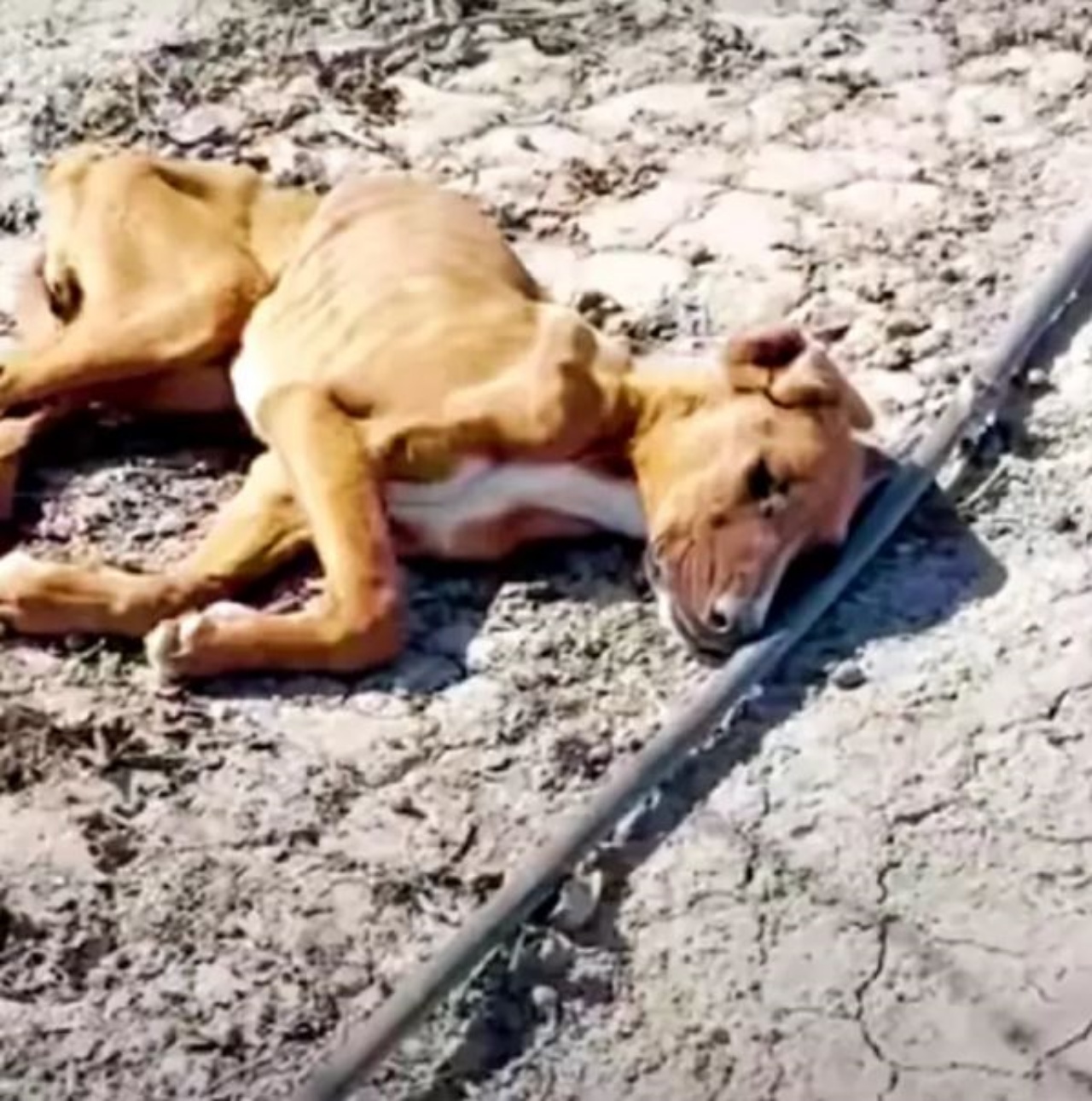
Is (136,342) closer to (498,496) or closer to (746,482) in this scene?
(498,496)

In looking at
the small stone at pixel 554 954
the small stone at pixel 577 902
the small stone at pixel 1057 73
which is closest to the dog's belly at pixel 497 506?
the small stone at pixel 577 902

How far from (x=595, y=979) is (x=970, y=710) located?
78 centimetres

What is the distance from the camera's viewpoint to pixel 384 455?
177 inches

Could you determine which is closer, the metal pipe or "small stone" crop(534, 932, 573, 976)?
the metal pipe

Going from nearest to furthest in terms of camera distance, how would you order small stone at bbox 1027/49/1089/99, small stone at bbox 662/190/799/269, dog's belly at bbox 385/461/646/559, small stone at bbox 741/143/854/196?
dog's belly at bbox 385/461/646/559 < small stone at bbox 662/190/799/269 < small stone at bbox 741/143/854/196 < small stone at bbox 1027/49/1089/99

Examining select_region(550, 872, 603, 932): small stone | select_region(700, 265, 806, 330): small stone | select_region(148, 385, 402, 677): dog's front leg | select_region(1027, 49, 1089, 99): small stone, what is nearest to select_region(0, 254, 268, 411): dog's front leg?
select_region(148, 385, 402, 677): dog's front leg

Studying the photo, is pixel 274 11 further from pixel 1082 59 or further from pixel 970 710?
pixel 970 710

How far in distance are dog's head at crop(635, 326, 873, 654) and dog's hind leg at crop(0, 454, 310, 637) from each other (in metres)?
0.51

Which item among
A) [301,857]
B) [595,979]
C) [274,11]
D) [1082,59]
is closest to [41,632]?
[301,857]

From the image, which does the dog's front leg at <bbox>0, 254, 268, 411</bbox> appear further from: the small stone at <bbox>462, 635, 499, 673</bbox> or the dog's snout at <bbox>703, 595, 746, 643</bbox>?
the dog's snout at <bbox>703, 595, 746, 643</bbox>

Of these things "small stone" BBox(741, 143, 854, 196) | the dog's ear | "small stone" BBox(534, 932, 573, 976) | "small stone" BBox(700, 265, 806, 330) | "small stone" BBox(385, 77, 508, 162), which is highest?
the dog's ear

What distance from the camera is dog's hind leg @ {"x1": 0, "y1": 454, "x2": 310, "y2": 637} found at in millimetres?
4383

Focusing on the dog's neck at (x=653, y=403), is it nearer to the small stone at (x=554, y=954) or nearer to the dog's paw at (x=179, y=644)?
the dog's paw at (x=179, y=644)

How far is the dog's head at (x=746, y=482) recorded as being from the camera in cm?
441
